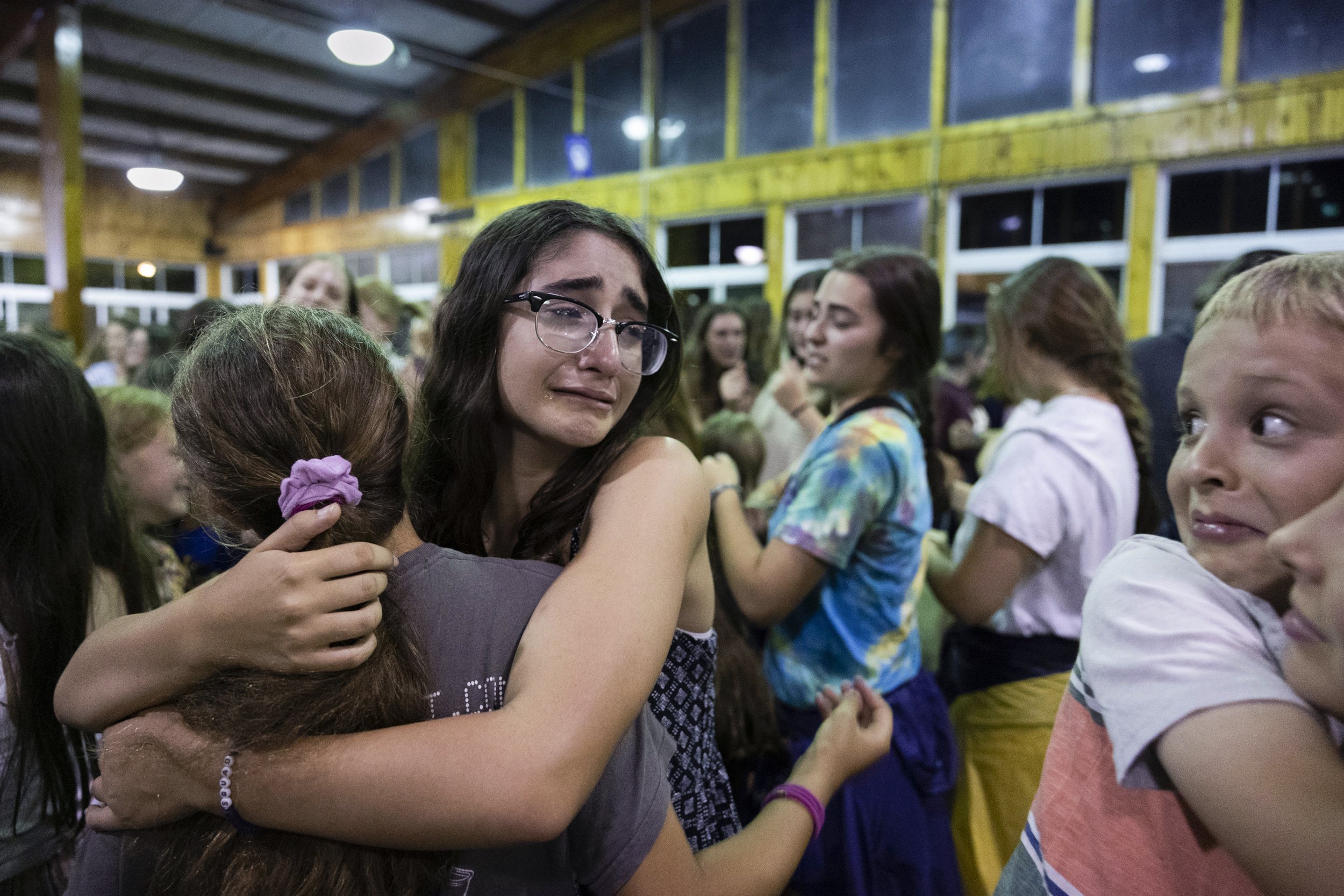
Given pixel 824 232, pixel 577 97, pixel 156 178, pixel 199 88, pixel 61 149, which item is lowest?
pixel 824 232

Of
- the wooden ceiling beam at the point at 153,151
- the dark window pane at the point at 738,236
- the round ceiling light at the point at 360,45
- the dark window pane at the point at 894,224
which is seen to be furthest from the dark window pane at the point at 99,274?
the dark window pane at the point at 894,224

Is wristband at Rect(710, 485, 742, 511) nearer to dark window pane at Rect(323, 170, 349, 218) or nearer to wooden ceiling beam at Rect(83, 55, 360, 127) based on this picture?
wooden ceiling beam at Rect(83, 55, 360, 127)

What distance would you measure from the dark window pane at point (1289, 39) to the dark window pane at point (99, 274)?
8.84m

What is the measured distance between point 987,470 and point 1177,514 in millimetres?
1005

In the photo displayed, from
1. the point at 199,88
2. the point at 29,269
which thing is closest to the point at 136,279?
the point at 29,269

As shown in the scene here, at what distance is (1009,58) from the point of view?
6.52 m

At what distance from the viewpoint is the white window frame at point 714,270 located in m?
8.11

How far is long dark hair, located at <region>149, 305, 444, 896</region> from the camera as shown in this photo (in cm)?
65

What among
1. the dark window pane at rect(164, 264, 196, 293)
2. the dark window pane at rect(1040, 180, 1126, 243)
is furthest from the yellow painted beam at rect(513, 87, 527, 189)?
the dark window pane at rect(1040, 180, 1126, 243)

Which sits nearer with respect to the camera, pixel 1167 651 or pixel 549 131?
pixel 1167 651

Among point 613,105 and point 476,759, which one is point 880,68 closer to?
point 613,105

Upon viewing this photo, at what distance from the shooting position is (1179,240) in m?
6.04

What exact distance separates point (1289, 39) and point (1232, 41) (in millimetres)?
337

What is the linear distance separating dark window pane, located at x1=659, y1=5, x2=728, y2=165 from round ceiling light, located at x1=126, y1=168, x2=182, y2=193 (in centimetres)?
472
